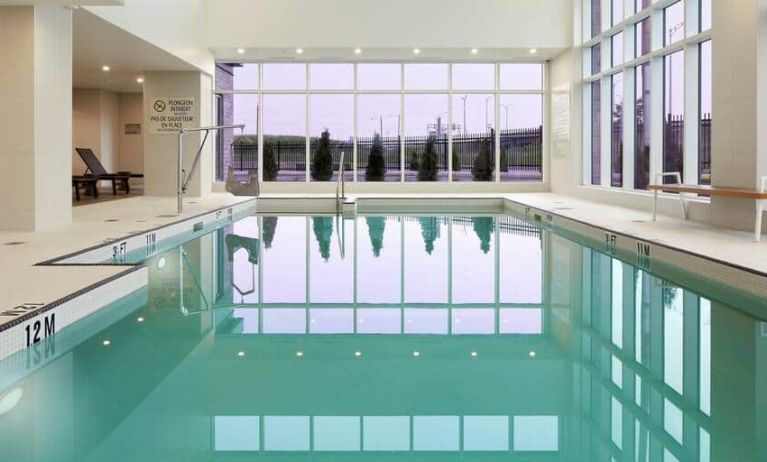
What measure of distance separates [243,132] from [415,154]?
3803 millimetres

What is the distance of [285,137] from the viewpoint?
16.6 m

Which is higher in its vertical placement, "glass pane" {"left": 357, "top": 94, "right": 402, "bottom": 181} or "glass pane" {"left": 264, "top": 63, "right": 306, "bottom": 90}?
"glass pane" {"left": 264, "top": 63, "right": 306, "bottom": 90}

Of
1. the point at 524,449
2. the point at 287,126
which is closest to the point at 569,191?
the point at 287,126

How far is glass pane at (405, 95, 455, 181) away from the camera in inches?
658

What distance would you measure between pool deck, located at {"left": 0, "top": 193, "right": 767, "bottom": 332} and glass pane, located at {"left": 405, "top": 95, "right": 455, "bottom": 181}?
4.47 m

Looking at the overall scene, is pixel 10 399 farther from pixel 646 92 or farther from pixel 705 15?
pixel 646 92

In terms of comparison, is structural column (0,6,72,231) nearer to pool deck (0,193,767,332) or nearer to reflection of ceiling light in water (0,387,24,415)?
pool deck (0,193,767,332)

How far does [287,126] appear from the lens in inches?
655

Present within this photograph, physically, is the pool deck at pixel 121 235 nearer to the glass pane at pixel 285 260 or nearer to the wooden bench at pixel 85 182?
the glass pane at pixel 285 260

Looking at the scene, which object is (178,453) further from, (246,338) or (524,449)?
(246,338)

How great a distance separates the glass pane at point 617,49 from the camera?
1244 centimetres

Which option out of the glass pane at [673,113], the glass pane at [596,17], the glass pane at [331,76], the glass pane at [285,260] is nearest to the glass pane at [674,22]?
the glass pane at [673,113]

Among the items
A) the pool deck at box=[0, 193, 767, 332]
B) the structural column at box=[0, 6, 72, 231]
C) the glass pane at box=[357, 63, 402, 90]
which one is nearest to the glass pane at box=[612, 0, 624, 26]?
the pool deck at box=[0, 193, 767, 332]

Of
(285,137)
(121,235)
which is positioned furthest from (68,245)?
(285,137)
